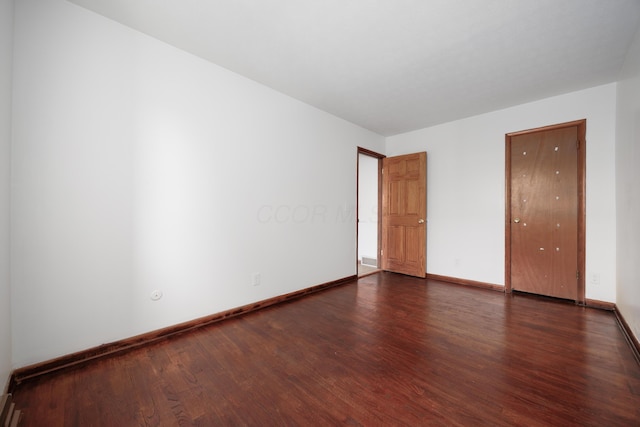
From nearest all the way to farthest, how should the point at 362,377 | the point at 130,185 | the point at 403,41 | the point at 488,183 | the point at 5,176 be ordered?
the point at 5,176, the point at 362,377, the point at 130,185, the point at 403,41, the point at 488,183

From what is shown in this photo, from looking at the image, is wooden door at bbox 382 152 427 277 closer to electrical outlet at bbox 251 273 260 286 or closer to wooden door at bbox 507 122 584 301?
wooden door at bbox 507 122 584 301

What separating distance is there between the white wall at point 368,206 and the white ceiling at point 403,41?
2.31 metres

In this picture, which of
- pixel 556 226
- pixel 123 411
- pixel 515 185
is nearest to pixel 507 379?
pixel 123 411

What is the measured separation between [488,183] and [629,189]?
1.47 m

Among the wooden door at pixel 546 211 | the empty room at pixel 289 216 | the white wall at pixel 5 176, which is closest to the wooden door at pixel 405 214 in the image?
the empty room at pixel 289 216

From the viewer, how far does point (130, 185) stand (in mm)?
1995

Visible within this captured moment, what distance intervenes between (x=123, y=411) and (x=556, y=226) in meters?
4.54

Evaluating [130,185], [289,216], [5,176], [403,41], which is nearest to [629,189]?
[403,41]

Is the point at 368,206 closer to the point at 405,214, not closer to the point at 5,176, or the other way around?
the point at 405,214

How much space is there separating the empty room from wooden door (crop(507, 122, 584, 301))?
2 centimetres

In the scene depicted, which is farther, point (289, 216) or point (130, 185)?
point (289, 216)

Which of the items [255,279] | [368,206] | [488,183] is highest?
[488,183]

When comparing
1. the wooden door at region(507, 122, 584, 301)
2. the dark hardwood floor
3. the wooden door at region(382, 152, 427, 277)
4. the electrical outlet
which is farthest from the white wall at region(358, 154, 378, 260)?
the electrical outlet

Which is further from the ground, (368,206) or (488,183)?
(488,183)
